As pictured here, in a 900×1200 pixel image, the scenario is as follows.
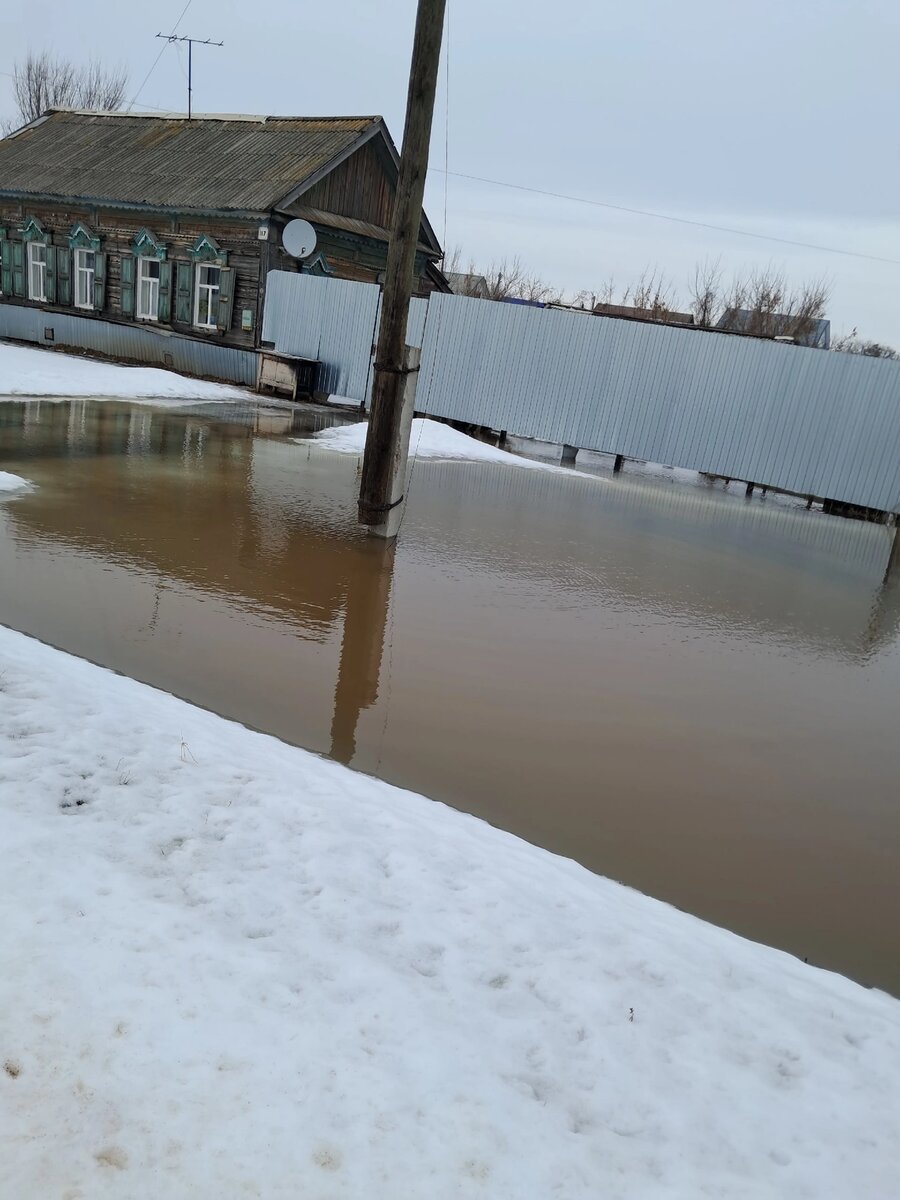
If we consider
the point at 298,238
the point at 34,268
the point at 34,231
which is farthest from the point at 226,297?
the point at 34,268

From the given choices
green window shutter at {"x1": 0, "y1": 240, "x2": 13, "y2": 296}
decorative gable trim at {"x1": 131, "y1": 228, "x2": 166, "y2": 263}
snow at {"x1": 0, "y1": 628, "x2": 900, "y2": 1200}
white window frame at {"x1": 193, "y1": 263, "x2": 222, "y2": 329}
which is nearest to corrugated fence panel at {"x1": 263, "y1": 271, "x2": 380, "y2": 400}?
white window frame at {"x1": 193, "y1": 263, "x2": 222, "y2": 329}

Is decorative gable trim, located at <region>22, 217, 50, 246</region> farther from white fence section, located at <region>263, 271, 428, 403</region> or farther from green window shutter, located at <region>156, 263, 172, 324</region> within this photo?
white fence section, located at <region>263, 271, 428, 403</region>

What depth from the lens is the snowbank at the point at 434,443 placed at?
13.5 m

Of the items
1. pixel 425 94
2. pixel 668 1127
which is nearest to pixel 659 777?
pixel 668 1127

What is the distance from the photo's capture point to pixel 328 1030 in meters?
2.32

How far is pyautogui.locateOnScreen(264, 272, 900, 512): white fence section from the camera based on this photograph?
44.5ft

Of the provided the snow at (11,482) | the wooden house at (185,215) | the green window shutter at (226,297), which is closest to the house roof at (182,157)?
the wooden house at (185,215)

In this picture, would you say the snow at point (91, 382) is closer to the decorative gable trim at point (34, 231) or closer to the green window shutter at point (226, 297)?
the green window shutter at point (226, 297)

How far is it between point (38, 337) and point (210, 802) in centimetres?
2266

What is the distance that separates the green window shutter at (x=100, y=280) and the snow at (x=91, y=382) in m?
4.26

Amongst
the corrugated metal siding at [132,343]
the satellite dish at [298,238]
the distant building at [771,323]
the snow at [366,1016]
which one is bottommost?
the snow at [366,1016]

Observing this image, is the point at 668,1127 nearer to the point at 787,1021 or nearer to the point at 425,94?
the point at 787,1021

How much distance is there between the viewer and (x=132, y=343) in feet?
67.6

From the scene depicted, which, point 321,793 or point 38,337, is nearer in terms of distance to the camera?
point 321,793
